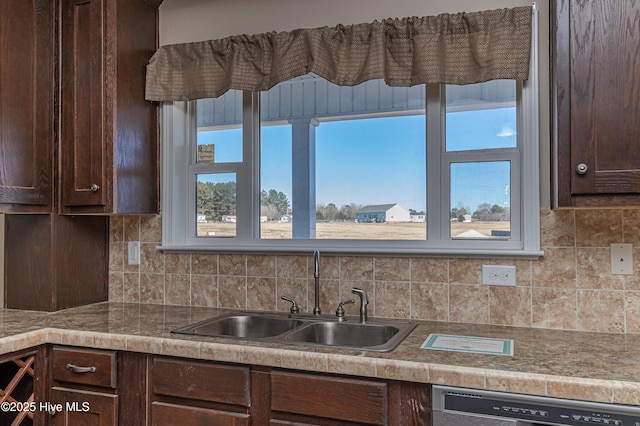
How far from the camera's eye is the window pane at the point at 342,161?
7.58ft

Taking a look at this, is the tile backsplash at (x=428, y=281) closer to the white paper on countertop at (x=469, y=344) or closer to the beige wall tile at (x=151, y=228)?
the beige wall tile at (x=151, y=228)

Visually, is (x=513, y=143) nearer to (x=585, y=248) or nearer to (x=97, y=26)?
(x=585, y=248)

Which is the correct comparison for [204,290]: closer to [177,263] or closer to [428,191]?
[177,263]

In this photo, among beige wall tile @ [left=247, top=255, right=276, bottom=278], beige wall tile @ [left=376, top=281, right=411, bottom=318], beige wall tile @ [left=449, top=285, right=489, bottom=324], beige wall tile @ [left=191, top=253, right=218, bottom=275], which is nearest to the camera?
beige wall tile @ [left=449, top=285, right=489, bottom=324]

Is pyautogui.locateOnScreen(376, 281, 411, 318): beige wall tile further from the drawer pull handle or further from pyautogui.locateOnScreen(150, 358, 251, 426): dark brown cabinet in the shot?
the drawer pull handle

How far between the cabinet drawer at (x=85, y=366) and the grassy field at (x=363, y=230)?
35.9 inches

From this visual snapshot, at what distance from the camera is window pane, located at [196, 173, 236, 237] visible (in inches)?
103

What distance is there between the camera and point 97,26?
2.30m

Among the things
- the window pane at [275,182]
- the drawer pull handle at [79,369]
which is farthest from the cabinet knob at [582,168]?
the drawer pull handle at [79,369]

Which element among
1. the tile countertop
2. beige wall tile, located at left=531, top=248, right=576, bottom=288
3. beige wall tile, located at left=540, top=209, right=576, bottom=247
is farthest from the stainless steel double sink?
beige wall tile, located at left=540, top=209, right=576, bottom=247

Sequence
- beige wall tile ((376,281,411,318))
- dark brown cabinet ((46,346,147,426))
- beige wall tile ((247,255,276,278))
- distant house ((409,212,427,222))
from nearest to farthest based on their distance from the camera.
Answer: dark brown cabinet ((46,346,147,426)) → beige wall tile ((376,281,411,318)) → distant house ((409,212,427,222)) → beige wall tile ((247,255,276,278))

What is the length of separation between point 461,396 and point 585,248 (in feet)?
2.96

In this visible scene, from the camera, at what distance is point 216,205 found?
264cm

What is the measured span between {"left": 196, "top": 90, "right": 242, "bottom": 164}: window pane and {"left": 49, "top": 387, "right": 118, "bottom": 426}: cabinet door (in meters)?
1.26
